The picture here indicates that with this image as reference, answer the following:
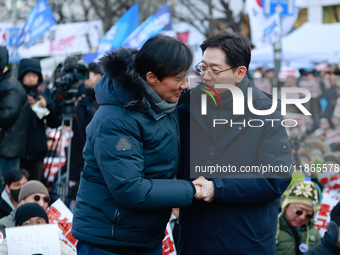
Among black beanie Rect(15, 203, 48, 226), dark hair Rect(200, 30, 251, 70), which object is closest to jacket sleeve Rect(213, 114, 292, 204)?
dark hair Rect(200, 30, 251, 70)

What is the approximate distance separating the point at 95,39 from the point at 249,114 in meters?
13.9

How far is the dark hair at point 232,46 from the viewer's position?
7.75ft

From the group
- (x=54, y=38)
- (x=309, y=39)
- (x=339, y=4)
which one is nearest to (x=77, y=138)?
(x=54, y=38)

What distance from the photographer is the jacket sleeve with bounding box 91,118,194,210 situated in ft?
6.38

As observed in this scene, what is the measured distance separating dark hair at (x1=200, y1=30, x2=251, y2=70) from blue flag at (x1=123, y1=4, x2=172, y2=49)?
6.68 meters

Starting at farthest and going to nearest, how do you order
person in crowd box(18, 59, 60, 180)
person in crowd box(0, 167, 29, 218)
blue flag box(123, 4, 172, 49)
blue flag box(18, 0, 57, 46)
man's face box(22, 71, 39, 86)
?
blue flag box(18, 0, 57, 46) < blue flag box(123, 4, 172, 49) < man's face box(22, 71, 39, 86) < person in crowd box(18, 59, 60, 180) < person in crowd box(0, 167, 29, 218)

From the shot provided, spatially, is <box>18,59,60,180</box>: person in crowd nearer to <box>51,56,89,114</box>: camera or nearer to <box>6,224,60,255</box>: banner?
<box>51,56,89,114</box>: camera

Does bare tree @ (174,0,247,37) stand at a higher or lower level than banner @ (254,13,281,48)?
higher

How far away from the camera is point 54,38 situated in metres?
14.7

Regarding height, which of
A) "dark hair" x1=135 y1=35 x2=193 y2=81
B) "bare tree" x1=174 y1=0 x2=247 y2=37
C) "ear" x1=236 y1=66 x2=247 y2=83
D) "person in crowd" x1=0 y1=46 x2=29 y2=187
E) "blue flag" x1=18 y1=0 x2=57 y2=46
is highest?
"bare tree" x1=174 y1=0 x2=247 y2=37

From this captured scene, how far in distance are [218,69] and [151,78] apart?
460mm

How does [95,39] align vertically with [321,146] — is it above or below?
above

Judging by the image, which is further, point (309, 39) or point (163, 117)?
point (309, 39)

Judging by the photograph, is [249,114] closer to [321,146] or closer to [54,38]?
[321,146]
